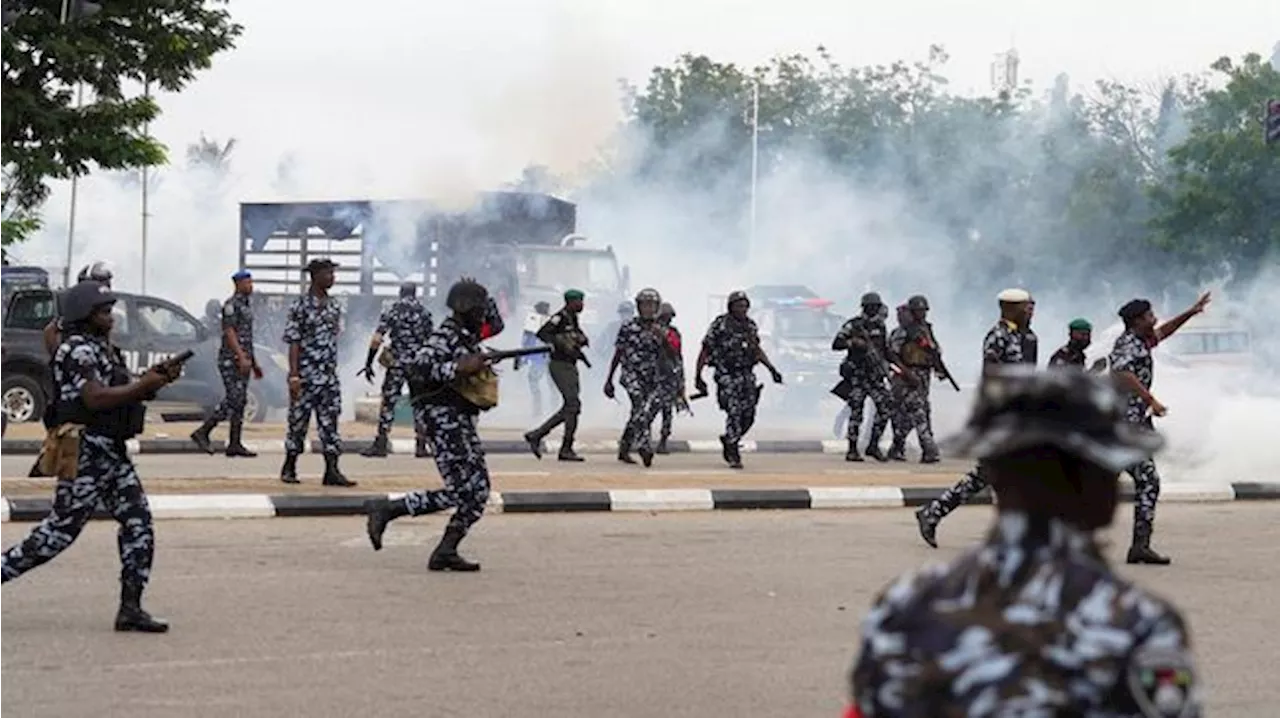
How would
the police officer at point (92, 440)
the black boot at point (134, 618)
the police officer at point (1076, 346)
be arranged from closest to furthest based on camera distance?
the police officer at point (92, 440)
the black boot at point (134, 618)
the police officer at point (1076, 346)

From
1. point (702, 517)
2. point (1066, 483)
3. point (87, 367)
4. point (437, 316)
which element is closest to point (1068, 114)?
point (437, 316)

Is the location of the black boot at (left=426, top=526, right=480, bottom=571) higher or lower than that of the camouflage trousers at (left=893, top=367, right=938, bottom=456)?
lower

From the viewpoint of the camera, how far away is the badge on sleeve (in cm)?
307

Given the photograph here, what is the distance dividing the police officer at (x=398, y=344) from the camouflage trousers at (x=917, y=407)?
4595 mm

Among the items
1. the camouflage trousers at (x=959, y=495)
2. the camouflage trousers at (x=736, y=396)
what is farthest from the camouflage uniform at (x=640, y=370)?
the camouflage trousers at (x=959, y=495)

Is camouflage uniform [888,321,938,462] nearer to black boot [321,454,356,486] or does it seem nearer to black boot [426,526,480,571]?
black boot [321,454,356,486]

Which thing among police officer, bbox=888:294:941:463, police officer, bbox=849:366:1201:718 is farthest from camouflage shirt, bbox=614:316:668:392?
police officer, bbox=849:366:1201:718

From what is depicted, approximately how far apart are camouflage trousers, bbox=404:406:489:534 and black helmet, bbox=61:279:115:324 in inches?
99.1

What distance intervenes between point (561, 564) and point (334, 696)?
418 cm

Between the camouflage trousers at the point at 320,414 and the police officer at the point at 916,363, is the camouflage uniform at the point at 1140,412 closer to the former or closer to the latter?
the camouflage trousers at the point at 320,414

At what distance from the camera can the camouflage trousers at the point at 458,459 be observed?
11328mm

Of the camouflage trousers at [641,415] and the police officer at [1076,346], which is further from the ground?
the police officer at [1076,346]

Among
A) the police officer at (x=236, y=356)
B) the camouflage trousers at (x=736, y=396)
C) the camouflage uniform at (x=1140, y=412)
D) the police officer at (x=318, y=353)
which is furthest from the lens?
the camouflage trousers at (x=736, y=396)

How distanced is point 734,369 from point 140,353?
8.89m
